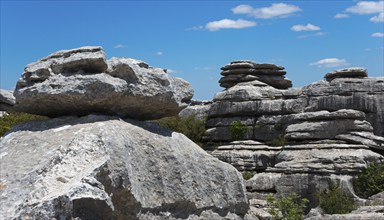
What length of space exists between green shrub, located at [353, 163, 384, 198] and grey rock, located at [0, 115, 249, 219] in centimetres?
1626

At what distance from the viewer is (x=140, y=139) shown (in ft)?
20.2

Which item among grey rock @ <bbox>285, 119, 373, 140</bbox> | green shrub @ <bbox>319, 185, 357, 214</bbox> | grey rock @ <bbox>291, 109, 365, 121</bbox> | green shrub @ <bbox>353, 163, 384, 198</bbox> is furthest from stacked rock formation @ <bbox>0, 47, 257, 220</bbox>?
grey rock @ <bbox>291, 109, 365, 121</bbox>

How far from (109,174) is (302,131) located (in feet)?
75.8

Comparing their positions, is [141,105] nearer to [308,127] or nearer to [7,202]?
[7,202]

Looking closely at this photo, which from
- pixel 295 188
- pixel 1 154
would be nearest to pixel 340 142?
pixel 295 188

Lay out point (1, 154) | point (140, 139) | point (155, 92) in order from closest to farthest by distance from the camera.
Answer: point (1, 154), point (140, 139), point (155, 92)

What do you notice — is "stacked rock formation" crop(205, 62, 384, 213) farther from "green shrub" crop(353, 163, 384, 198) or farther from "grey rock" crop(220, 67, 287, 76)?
"grey rock" crop(220, 67, 287, 76)

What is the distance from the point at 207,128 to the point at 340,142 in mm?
10093

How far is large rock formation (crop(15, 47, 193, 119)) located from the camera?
20.2 ft

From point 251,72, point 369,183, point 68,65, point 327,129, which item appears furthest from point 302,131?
point 68,65

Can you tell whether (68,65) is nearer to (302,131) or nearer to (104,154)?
(104,154)

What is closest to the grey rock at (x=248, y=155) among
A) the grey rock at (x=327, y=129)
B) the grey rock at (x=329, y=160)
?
the grey rock at (x=327, y=129)

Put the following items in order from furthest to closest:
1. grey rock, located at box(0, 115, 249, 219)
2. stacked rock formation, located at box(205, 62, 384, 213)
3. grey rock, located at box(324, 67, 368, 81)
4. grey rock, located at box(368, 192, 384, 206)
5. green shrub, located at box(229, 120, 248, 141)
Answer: green shrub, located at box(229, 120, 248, 141) < grey rock, located at box(324, 67, 368, 81) < stacked rock formation, located at box(205, 62, 384, 213) < grey rock, located at box(368, 192, 384, 206) < grey rock, located at box(0, 115, 249, 219)

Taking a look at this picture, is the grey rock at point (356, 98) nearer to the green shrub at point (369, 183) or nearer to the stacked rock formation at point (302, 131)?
the stacked rock formation at point (302, 131)
